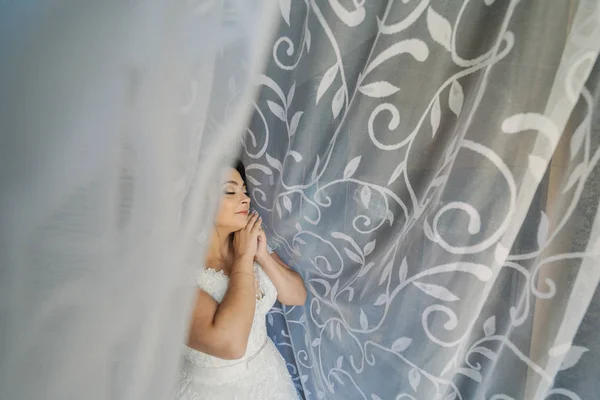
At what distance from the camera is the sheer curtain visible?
0.46 m

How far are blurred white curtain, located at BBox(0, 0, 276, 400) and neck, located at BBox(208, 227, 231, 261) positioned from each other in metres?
0.69

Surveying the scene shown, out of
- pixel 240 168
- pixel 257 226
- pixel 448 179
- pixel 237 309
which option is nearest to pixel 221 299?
pixel 237 309

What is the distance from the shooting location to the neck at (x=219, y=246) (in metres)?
0.99

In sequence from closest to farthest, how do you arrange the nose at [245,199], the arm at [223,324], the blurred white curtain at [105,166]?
the blurred white curtain at [105,166] → the arm at [223,324] → the nose at [245,199]

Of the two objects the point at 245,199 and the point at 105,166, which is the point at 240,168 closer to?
the point at 245,199

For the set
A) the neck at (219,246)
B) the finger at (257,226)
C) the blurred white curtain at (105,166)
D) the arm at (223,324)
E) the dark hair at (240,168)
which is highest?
the blurred white curtain at (105,166)

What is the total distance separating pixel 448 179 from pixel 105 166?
491 mm

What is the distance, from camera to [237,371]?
92 centimetres

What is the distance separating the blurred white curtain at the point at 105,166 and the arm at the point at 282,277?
0.62 metres

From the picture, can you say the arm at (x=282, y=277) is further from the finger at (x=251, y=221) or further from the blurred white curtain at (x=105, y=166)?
the blurred white curtain at (x=105, y=166)

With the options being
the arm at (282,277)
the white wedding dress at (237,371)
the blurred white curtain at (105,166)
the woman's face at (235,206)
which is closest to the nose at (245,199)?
the woman's face at (235,206)

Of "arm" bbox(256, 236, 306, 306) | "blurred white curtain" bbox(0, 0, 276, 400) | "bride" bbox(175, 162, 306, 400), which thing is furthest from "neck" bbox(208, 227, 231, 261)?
"blurred white curtain" bbox(0, 0, 276, 400)

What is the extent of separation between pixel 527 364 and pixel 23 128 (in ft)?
2.31

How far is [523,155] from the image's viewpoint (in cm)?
48
